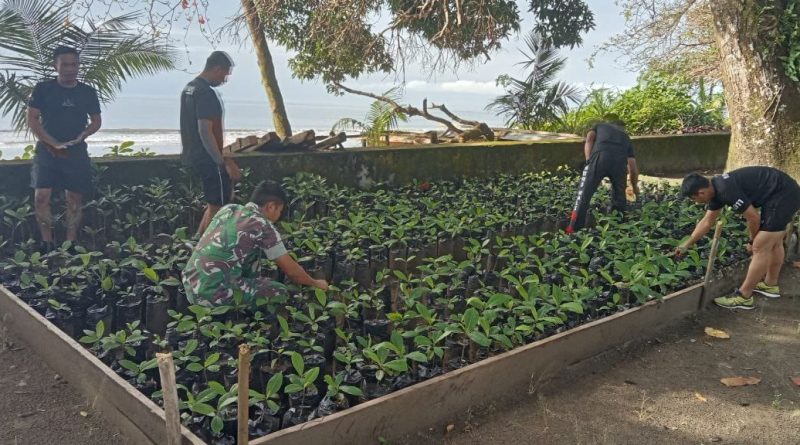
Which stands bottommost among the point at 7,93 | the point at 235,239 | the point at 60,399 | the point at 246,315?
the point at 60,399

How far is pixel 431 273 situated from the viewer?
13.2 feet

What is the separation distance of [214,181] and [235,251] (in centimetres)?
189

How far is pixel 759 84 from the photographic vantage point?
23.4ft

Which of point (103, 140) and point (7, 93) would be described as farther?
point (103, 140)

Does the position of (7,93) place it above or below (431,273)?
above

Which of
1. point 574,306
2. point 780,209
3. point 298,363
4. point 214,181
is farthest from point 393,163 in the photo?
point 298,363

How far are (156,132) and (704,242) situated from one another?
15564 millimetres

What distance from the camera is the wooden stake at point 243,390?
1830mm

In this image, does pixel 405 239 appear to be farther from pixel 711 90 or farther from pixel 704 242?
pixel 711 90

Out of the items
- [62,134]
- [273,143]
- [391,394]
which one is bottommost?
[391,394]

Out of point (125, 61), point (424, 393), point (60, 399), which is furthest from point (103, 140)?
point (424, 393)

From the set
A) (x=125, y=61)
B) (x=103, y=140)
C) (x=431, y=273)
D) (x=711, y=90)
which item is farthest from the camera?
(x=711, y=90)

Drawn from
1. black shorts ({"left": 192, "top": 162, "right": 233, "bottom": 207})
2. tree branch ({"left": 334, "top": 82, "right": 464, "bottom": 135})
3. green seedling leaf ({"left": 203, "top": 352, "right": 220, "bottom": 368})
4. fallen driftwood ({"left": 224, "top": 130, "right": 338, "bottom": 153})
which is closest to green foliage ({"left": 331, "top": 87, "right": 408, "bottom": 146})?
tree branch ({"left": 334, "top": 82, "right": 464, "bottom": 135})

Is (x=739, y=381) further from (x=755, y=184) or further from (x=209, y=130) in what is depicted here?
(x=209, y=130)
